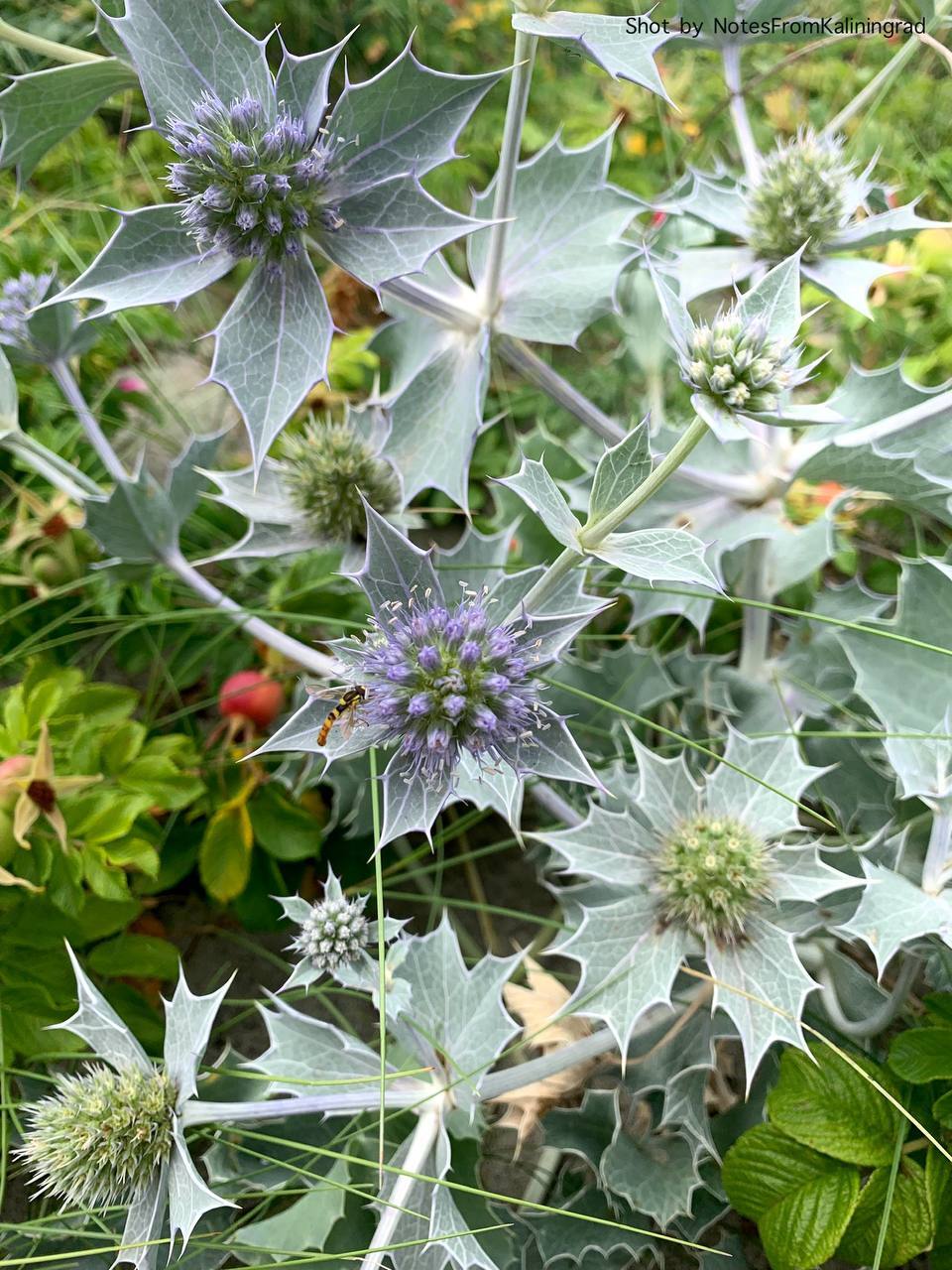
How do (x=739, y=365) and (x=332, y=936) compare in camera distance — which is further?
(x=332, y=936)

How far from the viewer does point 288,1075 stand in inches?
43.6

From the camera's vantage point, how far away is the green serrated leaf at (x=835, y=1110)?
3.41 ft

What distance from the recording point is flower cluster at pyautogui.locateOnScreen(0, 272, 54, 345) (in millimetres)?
1319

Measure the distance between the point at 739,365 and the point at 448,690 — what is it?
41cm

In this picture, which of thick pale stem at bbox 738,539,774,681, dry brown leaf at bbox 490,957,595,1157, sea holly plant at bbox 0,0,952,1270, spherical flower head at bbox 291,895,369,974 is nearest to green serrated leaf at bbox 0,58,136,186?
sea holly plant at bbox 0,0,952,1270

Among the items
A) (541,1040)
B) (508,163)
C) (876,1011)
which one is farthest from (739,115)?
(541,1040)

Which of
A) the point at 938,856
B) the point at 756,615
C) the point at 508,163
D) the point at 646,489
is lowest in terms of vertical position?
the point at 938,856

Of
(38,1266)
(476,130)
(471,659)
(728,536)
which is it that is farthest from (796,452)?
(38,1266)

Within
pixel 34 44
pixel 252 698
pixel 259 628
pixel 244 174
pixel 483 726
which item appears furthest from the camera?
pixel 252 698

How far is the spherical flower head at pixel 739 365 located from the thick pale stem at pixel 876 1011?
697mm

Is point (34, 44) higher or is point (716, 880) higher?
point (34, 44)

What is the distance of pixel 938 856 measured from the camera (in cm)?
110

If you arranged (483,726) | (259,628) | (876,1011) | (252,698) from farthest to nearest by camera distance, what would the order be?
(252,698)
(259,628)
(876,1011)
(483,726)

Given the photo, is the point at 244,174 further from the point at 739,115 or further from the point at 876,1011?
the point at 876,1011
